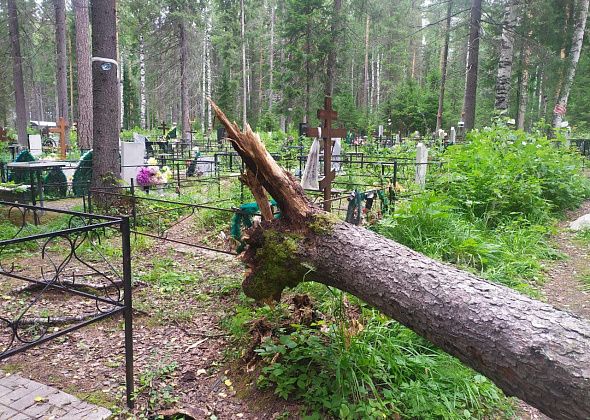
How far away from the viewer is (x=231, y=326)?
139 inches

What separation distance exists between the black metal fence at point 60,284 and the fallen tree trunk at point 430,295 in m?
0.82

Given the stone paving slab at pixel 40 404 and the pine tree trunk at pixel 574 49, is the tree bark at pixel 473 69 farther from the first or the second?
the stone paving slab at pixel 40 404

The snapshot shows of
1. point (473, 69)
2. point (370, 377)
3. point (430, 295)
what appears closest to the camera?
point (430, 295)

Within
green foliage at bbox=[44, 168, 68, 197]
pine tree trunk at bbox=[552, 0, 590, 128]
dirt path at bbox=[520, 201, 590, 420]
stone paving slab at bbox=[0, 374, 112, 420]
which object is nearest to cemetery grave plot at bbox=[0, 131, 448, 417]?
stone paving slab at bbox=[0, 374, 112, 420]

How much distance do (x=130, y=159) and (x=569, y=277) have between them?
25.4ft

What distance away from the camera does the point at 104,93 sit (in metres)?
7.37

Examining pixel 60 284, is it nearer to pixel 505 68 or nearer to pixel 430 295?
pixel 430 295

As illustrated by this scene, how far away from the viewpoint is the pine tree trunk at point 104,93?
7348 millimetres

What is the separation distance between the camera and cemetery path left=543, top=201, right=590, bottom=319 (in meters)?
4.29

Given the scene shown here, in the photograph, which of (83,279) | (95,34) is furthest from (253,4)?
(83,279)

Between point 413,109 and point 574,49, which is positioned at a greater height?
point 574,49

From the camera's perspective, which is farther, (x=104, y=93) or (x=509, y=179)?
(x=104, y=93)

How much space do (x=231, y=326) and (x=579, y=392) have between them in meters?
2.45

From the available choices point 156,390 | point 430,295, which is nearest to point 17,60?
point 156,390
